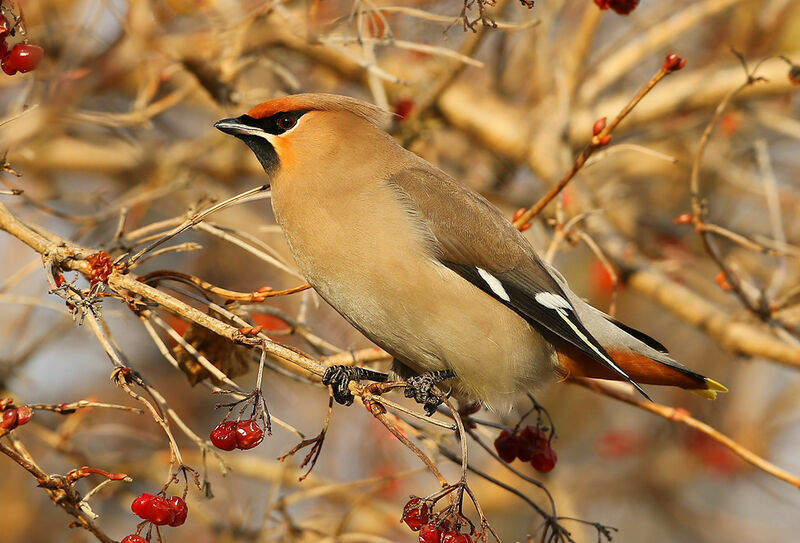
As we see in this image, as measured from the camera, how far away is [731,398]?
5855 millimetres

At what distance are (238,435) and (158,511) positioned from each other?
0.84 feet

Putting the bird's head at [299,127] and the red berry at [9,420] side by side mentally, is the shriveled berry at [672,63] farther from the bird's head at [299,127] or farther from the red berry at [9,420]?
the red berry at [9,420]

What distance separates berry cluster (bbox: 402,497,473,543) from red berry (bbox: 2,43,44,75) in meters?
1.39

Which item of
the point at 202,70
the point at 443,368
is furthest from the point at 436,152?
the point at 443,368

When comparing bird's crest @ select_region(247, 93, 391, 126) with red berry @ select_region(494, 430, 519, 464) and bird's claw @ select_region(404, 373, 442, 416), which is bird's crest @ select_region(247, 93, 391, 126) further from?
red berry @ select_region(494, 430, 519, 464)

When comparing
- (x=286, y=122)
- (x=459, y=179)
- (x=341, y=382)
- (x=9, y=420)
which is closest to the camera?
(x=9, y=420)

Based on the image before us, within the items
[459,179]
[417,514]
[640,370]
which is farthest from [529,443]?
[459,179]

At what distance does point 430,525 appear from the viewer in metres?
2.17

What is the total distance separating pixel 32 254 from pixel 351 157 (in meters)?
2.25

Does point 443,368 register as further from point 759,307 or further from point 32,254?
point 32,254

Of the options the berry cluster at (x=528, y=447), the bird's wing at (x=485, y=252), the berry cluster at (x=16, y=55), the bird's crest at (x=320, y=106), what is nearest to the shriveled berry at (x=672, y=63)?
the bird's wing at (x=485, y=252)

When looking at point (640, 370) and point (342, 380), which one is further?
point (640, 370)

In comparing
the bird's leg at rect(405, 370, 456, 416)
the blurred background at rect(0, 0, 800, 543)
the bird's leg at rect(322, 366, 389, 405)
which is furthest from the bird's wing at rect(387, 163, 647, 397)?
the bird's leg at rect(322, 366, 389, 405)

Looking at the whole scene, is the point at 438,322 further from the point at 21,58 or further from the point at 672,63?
the point at 21,58
